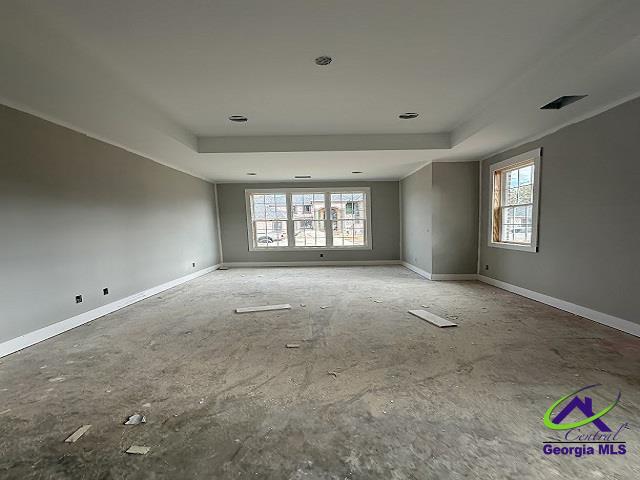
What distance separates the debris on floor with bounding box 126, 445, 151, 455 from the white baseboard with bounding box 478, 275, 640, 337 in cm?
430

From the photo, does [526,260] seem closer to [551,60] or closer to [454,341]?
[454,341]

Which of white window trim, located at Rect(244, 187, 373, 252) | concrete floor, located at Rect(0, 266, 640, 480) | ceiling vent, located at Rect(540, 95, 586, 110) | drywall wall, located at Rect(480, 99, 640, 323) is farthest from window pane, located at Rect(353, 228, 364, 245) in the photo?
ceiling vent, located at Rect(540, 95, 586, 110)

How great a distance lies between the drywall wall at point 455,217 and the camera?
538cm

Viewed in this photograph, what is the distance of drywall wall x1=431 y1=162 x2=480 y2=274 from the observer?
5.38 m

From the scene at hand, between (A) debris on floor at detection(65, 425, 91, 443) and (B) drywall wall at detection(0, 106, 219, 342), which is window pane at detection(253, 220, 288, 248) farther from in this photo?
(A) debris on floor at detection(65, 425, 91, 443)

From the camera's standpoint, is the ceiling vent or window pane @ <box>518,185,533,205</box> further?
window pane @ <box>518,185,533,205</box>

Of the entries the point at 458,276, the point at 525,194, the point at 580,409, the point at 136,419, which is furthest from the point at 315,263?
the point at 580,409

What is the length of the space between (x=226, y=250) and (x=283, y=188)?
2442 millimetres

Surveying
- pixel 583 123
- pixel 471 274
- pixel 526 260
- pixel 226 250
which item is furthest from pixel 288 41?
pixel 226 250

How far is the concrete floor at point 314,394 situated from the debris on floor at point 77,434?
0.03m

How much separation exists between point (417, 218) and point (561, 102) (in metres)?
3.61

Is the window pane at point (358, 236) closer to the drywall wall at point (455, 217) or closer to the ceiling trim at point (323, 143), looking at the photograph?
the drywall wall at point (455, 217)

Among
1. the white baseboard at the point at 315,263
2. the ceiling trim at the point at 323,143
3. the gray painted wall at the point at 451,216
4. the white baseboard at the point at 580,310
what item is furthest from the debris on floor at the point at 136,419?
the white baseboard at the point at 315,263

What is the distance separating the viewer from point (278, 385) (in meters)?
2.09
